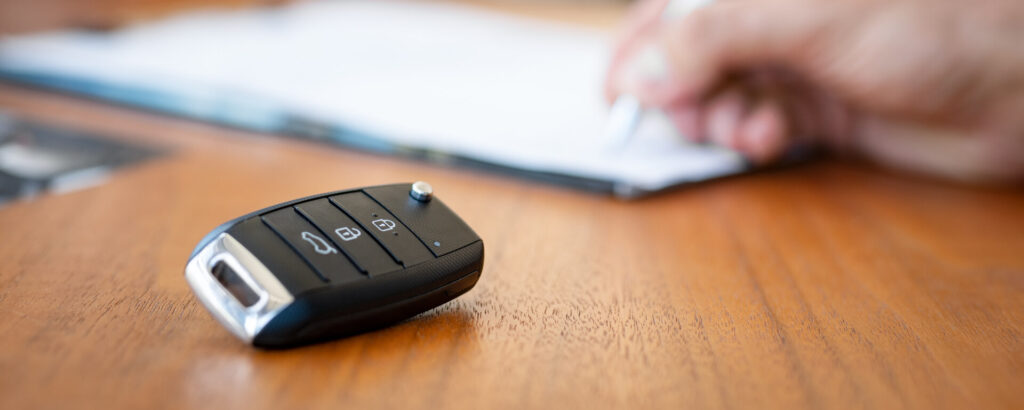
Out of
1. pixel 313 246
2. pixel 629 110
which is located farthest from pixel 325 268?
pixel 629 110

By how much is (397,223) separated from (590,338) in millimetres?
87

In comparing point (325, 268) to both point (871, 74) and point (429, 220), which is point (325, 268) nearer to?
point (429, 220)

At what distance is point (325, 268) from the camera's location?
0.87 feet

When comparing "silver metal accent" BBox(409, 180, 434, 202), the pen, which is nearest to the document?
the pen

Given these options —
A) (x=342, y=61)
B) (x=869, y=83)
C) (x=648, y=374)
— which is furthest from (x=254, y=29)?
(x=648, y=374)

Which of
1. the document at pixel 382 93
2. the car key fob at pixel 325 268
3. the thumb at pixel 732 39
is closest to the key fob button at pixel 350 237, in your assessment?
the car key fob at pixel 325 268

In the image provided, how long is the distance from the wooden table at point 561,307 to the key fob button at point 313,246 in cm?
3

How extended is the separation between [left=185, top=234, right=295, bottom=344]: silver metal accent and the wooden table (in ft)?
0.04

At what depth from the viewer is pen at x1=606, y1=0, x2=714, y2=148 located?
61 cm

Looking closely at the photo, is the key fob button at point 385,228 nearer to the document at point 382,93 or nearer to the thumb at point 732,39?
the document at point 382,93

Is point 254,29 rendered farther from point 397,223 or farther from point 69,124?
point 397,223

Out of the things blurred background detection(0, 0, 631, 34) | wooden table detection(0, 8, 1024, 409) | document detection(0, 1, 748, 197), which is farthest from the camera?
blurred background detection(0, 0, 631, 34)

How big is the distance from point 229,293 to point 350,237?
0.15ft

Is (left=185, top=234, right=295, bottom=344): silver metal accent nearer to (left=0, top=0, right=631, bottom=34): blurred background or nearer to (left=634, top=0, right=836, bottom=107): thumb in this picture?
(left=634, top=0, right=836, bottom=107): thumb
